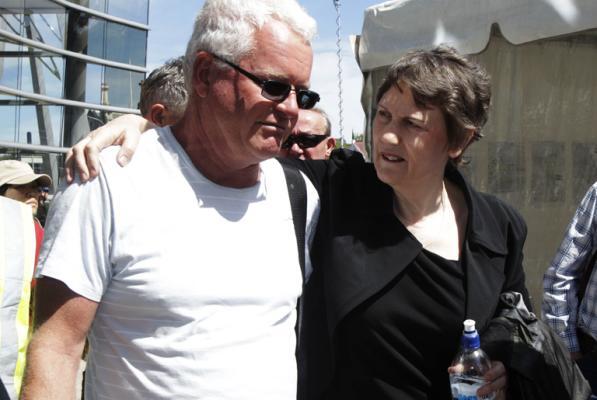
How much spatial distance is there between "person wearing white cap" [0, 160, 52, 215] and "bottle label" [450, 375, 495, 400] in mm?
3274

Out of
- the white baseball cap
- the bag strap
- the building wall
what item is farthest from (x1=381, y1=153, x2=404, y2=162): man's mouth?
the white baseball cap

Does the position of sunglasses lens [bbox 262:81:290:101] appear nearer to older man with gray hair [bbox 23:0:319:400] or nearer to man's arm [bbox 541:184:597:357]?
older man with gray hair [bbox 23:0:319:400]

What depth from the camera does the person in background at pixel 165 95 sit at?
282 cm

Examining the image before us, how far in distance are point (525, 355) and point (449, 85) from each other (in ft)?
2.87

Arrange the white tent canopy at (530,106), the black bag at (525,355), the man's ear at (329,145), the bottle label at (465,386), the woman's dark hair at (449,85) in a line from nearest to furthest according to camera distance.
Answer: the bottle label at (465,386) < the black bag at (525,355) < the woman's dark hair at (449,85) < the man's ear at (329,145) < the white tent canopy at (530,106)

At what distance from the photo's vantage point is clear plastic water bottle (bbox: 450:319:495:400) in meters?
1.74

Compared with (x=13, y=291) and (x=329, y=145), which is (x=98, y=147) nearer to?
(x=13, y=291)

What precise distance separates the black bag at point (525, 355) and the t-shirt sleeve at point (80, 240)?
3.87 feet

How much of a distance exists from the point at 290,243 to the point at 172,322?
427 millimetres

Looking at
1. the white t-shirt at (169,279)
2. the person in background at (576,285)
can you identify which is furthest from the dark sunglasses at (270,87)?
the person in background at (576,285)

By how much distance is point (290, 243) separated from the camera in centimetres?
173

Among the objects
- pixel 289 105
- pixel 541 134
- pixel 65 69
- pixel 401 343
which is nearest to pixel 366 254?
pixel 401 343

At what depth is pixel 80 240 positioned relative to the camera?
1.35 metres

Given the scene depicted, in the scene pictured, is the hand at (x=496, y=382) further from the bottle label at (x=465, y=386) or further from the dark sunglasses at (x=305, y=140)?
the dark sunglasses at (x=305, y=140)
